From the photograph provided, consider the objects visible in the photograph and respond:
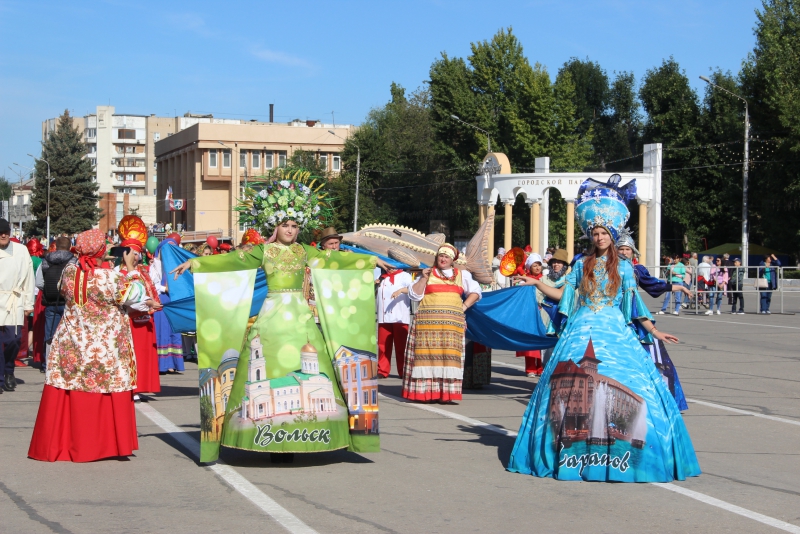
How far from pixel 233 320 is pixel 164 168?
10316 centimetres

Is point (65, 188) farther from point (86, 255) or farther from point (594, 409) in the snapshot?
point (594, 409)

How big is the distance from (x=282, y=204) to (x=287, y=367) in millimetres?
1454

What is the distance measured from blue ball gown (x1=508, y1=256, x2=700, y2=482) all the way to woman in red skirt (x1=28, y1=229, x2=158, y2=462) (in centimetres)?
298

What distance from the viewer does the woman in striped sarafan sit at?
1091cm

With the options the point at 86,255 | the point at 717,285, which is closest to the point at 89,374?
the point at 86,255

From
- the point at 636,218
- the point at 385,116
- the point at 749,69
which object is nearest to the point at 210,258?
A: the point at 749,69

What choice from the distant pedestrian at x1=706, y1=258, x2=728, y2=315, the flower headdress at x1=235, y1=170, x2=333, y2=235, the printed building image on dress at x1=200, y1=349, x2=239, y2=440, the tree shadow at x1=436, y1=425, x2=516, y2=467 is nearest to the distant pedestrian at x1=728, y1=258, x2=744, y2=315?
the distant pedestrian at x1=706, y1=258, x2=728, y2=315

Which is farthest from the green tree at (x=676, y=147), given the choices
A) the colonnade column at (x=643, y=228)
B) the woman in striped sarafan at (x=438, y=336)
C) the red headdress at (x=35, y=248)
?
the woman in striped sarafan at (x=438, y=336)

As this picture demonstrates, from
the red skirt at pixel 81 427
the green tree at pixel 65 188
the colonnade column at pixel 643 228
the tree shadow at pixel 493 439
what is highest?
the green tree at pixel 65 188

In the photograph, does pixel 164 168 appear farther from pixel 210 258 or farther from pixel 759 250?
pixel 210 258

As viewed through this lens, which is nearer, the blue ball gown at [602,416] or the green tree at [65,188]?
the blue ball gown at [602,416]

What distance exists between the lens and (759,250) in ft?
166

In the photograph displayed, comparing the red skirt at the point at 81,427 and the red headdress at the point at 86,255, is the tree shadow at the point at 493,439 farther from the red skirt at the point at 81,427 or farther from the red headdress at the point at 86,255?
the red headdress at the point at 86,255

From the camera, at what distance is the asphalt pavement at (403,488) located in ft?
19.0
